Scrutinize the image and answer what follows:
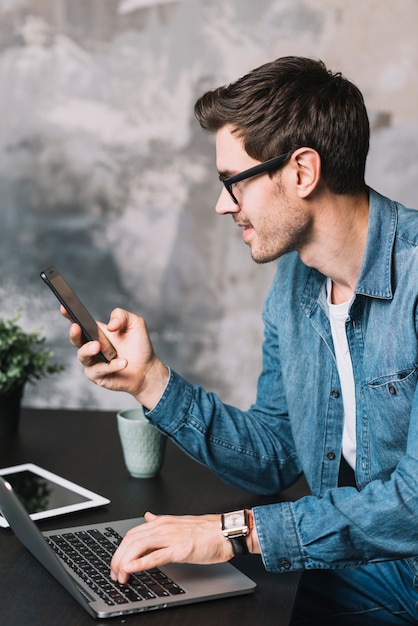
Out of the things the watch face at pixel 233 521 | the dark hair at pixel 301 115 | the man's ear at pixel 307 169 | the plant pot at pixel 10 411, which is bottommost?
the watch face at pixel 233 521

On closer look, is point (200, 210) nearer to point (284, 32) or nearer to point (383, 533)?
point (284, 32)

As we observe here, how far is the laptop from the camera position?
1.09 meters

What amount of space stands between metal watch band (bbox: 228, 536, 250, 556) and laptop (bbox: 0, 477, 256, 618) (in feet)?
0.09

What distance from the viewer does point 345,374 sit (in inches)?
65.1

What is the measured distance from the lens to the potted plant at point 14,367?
1802mm

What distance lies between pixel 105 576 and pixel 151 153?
266cm

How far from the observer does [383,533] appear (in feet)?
4.16

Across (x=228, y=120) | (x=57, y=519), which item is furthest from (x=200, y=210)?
(x=57, y=519)

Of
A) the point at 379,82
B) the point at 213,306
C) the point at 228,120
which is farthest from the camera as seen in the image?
the point at 213,306

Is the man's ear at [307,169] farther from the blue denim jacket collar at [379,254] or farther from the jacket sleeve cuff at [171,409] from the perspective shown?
the jacket sleeve cuff at [171,409]

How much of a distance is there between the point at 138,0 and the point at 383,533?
2873 mm

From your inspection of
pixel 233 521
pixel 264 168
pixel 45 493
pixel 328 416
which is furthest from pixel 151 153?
pixel 233 521

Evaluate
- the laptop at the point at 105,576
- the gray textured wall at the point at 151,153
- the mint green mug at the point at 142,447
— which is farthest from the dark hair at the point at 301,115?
the gray textured wall at the point at 151,153

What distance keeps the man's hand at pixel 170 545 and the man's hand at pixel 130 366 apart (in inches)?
14.2
